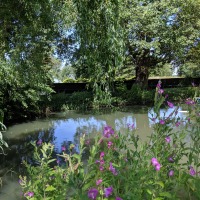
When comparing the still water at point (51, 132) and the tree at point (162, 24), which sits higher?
the tree at point (162, 24)

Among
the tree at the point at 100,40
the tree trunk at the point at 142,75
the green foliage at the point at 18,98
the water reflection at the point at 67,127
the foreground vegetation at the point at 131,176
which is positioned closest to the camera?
the foreground vegetation at the point at 131,176

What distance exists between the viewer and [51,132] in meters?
8.02

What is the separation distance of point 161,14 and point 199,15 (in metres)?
1.94

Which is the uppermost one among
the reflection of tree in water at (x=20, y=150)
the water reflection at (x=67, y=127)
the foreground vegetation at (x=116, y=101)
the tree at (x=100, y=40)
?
the tree at (x=100, y=40)

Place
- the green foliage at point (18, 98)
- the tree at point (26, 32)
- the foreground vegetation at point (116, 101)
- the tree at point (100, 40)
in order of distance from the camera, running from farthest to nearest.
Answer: the foreground vegetation at point (116, 101), the green foliage at point (18, 98), the tree at point (26, 32), the tree at point (100, 40)

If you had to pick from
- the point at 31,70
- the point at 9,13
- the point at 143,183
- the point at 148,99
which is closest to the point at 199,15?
the point at 148,99

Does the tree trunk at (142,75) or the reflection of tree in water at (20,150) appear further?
the tree trunk at (142,75)

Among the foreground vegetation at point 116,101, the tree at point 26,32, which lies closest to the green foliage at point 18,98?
the tree at point 26,32

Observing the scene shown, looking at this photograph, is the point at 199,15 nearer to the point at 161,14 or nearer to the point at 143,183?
the point at 161,14

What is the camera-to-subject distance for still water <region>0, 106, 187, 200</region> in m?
4.07

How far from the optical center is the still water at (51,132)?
407 centimetres

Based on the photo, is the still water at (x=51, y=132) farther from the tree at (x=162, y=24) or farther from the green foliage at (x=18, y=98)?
the tree at (x=162, y=24)

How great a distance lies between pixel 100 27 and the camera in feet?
9.56

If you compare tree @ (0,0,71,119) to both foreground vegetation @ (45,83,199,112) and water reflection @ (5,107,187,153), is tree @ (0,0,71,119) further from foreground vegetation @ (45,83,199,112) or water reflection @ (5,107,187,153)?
foreground vegetation @ (45,83,199,112)
